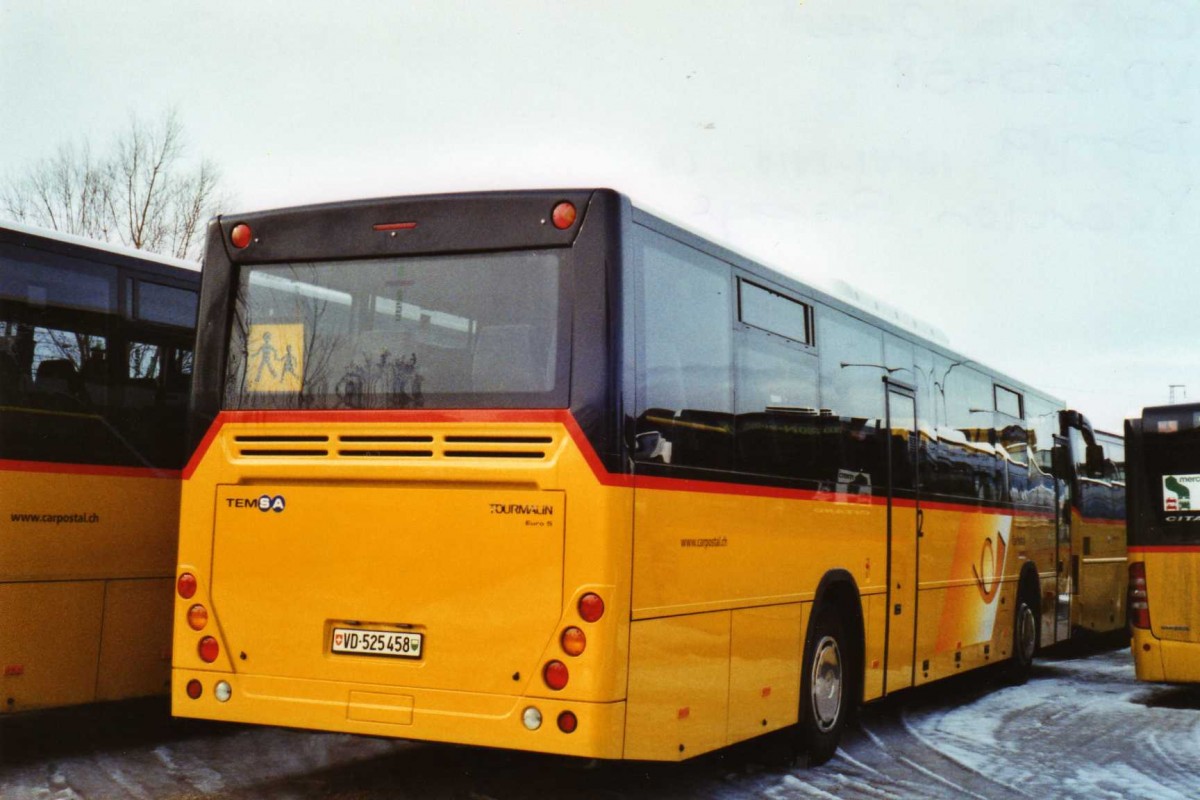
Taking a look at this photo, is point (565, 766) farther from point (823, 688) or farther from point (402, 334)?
point (402, 334)

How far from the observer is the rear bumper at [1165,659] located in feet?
40.5

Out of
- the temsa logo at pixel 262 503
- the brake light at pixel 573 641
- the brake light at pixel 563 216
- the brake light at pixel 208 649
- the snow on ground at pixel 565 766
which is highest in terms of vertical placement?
the brake light at pixel 563 216

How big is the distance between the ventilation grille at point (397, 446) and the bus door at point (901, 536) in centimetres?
467

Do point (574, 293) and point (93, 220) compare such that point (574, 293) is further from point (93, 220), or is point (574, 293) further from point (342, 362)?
point (93, 220)

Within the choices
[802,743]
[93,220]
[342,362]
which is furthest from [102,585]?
[93,220]

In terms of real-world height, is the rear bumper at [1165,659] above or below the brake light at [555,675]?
below

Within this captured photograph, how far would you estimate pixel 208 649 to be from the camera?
732 centimetres

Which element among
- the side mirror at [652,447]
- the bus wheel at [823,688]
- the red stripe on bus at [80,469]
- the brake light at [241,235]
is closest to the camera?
the side mirror at [652,447]

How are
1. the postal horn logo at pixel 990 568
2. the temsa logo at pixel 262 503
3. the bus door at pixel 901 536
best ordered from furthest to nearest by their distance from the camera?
1. the postal horn logo at pixel 990 568
2. the bus door at pixel 901 536
3. the temsa logo at pixel 262 503

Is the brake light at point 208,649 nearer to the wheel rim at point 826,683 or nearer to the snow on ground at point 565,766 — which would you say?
the snow on ground at point 565,766

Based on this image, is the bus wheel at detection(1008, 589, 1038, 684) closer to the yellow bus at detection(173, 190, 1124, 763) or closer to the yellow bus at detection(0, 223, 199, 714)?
the yellow bus at detection(173, 190, 1124, 763)

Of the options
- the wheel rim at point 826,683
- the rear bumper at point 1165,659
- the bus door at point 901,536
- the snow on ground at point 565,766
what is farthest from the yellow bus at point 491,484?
the rear bumper at point 1165,659

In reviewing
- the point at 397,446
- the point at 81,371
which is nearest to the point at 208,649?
the point at 397,446

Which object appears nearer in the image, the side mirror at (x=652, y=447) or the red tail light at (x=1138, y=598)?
the side mirror at (x=652, y=447)
